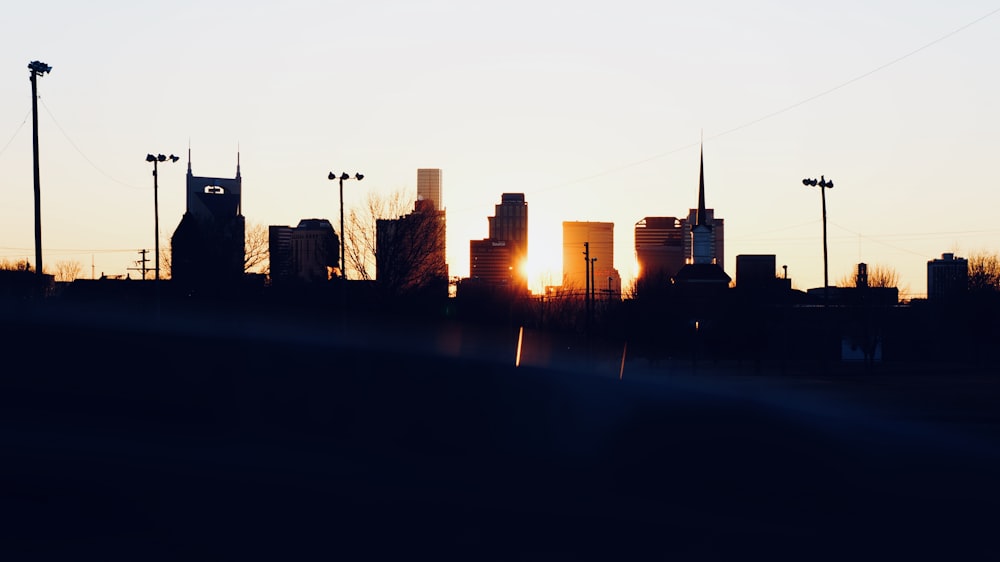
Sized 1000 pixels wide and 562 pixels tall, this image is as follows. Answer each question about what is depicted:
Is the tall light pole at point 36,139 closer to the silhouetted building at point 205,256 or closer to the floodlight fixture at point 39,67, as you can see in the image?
the floodlight fixture at point 39,67

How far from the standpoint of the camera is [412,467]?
20.6 metres

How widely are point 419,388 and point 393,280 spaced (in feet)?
208

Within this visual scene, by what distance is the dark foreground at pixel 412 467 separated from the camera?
15.9 m

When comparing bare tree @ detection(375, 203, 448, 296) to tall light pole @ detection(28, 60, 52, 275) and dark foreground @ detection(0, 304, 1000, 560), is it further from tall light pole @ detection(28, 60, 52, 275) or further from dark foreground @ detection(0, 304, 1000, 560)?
dark foreground @ detection(0, 304, 1000, 560)

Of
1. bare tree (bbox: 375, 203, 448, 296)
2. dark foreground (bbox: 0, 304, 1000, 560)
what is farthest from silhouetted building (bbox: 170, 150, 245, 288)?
dark foreground (bbox: 0, 304, 1000, 560)

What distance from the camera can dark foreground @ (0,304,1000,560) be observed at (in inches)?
627

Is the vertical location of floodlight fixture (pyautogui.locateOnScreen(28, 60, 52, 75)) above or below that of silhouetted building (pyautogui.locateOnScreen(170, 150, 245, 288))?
above

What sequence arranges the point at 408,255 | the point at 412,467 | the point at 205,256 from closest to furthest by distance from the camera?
1. the point at 412,467
2. the point at 408,255
3. the point at 205,256

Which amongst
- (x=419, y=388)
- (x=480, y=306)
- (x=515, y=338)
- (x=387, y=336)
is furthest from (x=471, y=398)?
(x=480, y=306)

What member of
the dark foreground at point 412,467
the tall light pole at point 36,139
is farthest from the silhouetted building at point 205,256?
the dark foreground at point 412,467

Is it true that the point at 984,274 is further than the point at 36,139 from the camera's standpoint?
Yes

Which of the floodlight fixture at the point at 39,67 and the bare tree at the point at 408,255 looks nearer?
the floodlight fixture at the point at 39,67

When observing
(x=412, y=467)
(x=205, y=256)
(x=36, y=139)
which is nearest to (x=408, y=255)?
(x=205, y=256)

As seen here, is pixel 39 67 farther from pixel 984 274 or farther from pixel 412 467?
pixel 984 274
